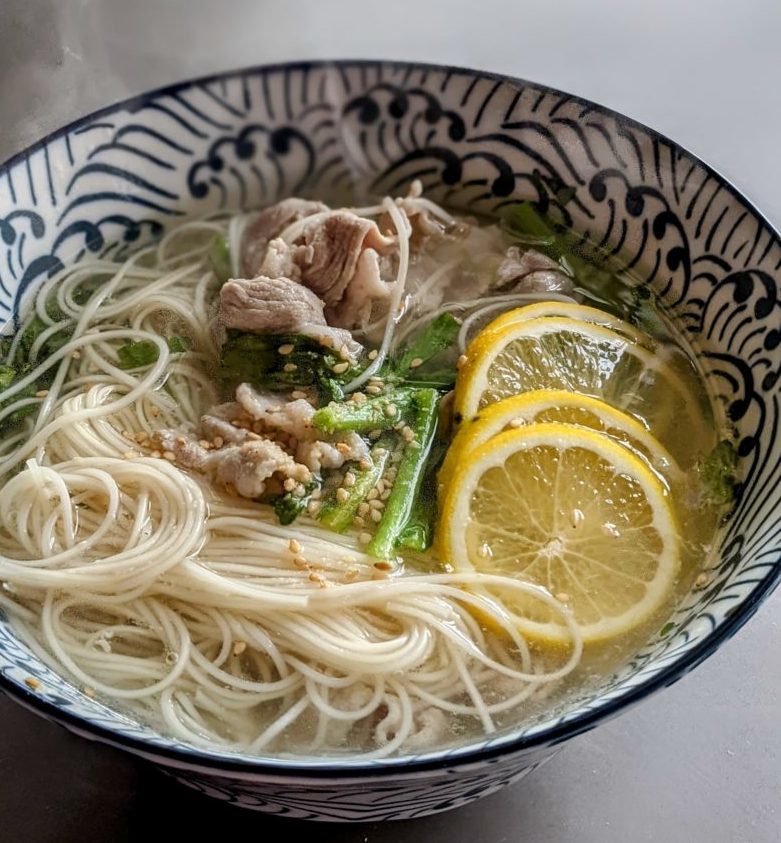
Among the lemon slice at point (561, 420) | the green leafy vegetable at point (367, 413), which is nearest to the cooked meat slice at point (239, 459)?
the green leafy vegetable at point (367, 413)

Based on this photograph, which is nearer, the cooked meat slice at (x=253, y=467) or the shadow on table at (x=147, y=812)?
the shadow on table at (x=147, y=812)

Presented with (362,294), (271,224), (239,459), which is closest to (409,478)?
(239,459)

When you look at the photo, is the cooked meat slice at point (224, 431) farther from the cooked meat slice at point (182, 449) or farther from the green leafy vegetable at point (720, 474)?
the green leafy vegetable at point (720, 474)

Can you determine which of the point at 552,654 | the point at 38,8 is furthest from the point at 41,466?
the point at 38,8

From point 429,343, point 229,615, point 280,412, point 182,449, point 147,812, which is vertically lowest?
point 147,812

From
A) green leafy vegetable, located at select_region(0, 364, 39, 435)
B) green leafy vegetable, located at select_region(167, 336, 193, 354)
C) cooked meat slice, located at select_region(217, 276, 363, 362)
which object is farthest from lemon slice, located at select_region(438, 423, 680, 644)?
green leafy vegetable, located at select_region(0, 364, 39, 435)

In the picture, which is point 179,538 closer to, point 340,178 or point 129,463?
point 129,463

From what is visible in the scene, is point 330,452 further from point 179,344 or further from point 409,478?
point 179,344

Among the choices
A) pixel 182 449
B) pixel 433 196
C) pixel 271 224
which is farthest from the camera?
pixel 433 196
